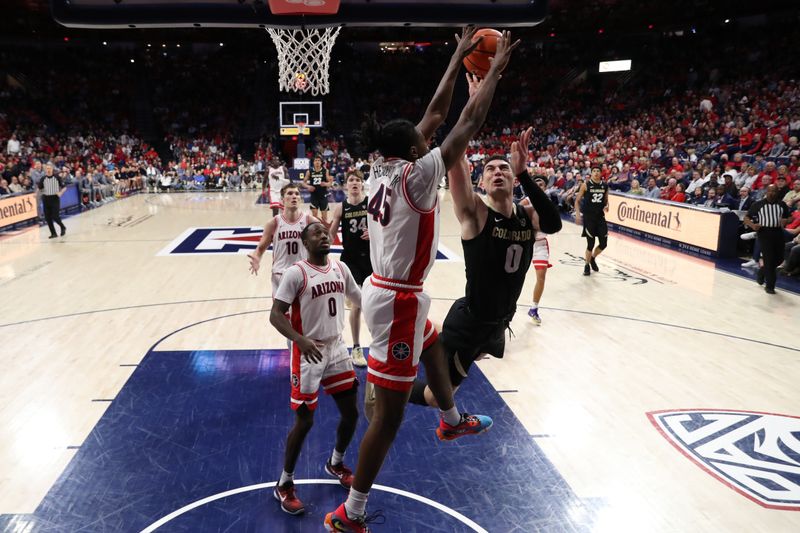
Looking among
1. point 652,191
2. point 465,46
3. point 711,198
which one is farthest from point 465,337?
point 652,191

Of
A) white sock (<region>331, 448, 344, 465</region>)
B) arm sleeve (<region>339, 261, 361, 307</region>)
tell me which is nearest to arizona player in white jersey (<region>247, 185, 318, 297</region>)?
arm sleeve (<region>339, 261, 361, 307</region>)

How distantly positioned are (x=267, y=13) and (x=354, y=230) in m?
6.14

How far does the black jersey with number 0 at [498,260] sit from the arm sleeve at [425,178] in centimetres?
67

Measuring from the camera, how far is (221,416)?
4742mm

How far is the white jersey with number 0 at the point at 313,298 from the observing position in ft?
11.9

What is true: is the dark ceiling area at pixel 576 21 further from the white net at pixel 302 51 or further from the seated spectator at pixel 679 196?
the white net at pixel 302 51

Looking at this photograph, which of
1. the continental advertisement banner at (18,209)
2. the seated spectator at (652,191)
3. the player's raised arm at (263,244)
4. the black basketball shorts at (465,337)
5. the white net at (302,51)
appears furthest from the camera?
the seated spectator at (652,191)

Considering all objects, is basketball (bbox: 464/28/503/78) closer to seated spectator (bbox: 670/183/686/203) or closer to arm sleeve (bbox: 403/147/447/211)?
arm sleeve (bbox: 403/147/447/211)

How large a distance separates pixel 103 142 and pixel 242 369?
25.1m

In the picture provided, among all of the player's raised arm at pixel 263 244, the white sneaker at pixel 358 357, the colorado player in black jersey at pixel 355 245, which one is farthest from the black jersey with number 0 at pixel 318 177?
the white sneaker at pixel 358 357

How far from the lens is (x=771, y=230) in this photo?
8.56m

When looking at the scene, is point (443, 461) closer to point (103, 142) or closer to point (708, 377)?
point (708, 377)

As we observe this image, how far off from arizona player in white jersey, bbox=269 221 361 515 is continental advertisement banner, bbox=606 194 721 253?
32.0 ft

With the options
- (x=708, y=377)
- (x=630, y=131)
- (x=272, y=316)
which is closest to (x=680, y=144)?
(x=630, y=131)
